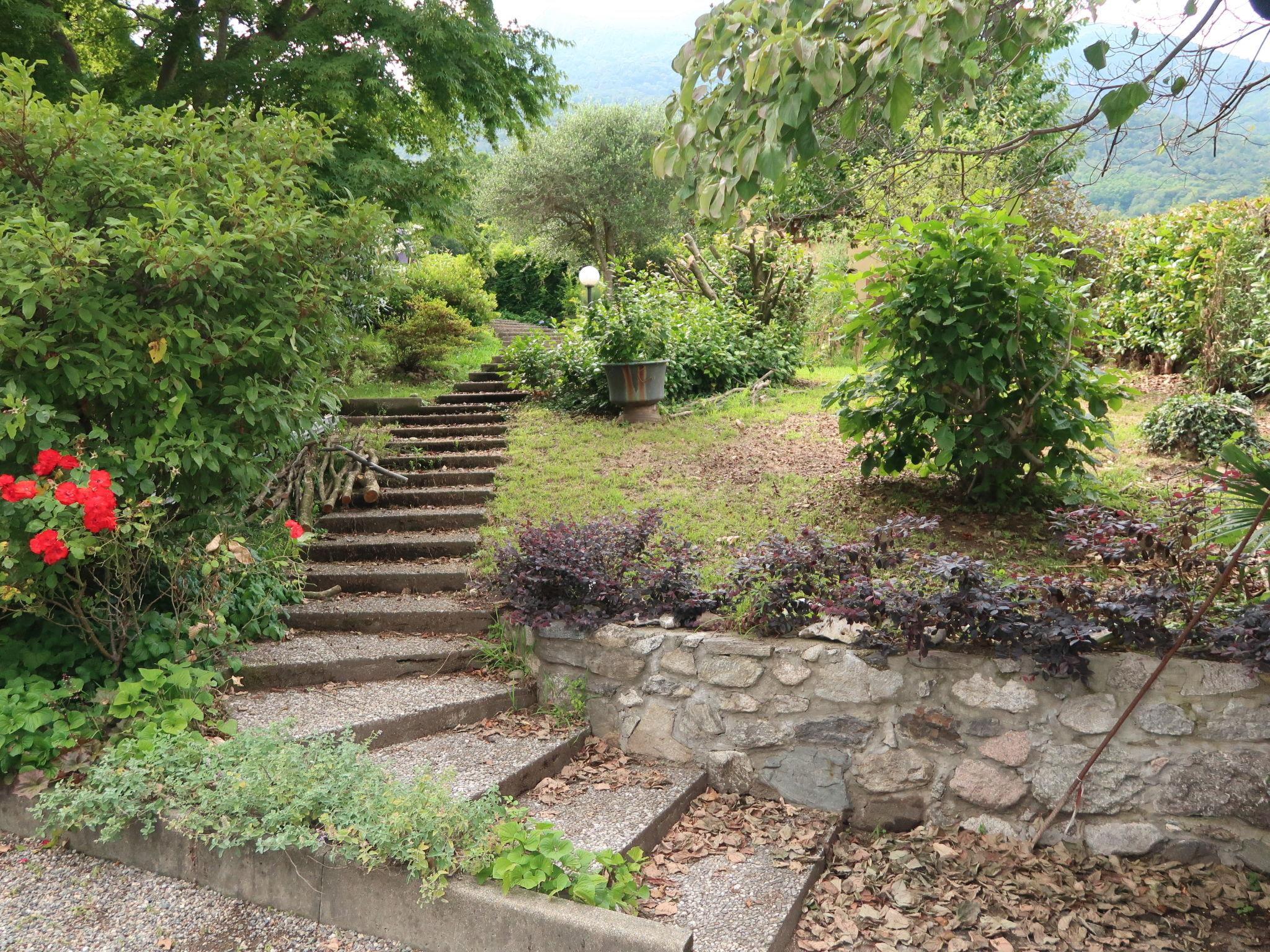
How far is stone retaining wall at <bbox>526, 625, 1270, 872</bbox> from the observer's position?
3.14 m

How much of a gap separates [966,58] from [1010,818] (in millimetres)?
2717

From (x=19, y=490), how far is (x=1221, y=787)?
4369 mm

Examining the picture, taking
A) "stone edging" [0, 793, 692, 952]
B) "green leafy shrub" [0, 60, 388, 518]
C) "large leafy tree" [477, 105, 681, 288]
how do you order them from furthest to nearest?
"large leafy tree" [477, 105, 681, 288] < "green leafy shrub" [0, 60, 388, 518] < "stone edging" [0, 793, 692, 952]

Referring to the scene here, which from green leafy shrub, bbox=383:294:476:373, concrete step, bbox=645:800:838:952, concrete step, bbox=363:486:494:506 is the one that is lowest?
concrete step, bbox=645:800:838:952

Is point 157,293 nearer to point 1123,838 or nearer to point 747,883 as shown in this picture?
point 747,883

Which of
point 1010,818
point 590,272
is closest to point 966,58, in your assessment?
point 1010,818

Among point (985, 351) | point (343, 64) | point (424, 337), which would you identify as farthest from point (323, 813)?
point (424, 337)

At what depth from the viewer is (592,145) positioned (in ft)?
63.0

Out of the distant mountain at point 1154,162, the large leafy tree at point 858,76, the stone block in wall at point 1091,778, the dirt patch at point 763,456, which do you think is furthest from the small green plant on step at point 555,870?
the dirt patch at point 763,456

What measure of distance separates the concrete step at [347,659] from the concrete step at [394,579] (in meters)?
0.55

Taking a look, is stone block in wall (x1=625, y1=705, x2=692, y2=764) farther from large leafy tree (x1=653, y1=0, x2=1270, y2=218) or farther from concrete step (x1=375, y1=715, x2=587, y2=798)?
large leafy tree (x1=653, y1=0, x2=1270, y2=218)

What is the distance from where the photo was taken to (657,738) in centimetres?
389

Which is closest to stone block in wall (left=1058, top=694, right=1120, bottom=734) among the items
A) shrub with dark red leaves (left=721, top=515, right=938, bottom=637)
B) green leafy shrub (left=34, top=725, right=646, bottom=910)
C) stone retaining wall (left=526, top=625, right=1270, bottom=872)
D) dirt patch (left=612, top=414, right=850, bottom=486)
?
stone retaining wall (left=526, top=625, right=1270, bottom=872)

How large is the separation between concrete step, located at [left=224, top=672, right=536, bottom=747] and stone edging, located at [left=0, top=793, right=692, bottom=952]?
637mm
